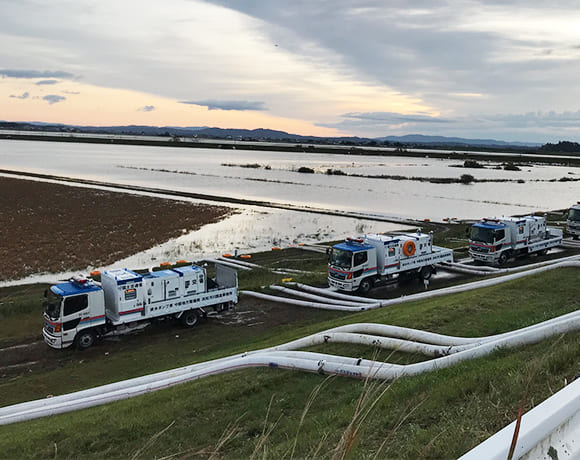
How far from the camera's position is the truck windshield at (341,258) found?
87.9 feet

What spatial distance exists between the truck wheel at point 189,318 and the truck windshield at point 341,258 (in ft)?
28.2

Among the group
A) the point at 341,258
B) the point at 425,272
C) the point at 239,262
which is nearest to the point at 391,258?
the point at 425,272

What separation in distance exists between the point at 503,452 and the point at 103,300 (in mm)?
20797

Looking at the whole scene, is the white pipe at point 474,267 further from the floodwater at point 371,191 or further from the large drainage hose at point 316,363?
the floodwater at point 371,191

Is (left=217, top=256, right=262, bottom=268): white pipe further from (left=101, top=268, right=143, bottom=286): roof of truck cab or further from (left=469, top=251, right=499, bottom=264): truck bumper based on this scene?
(left=469, top=251, right=499, bottom=264): truck bumper

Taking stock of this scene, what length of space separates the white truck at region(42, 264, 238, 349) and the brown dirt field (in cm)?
1654

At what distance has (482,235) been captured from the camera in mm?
32844

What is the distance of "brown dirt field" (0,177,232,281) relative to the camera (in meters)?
38.8

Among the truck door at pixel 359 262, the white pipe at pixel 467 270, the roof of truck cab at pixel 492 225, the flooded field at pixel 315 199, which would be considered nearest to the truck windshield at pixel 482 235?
the roof of truck cab at pixel 492 225

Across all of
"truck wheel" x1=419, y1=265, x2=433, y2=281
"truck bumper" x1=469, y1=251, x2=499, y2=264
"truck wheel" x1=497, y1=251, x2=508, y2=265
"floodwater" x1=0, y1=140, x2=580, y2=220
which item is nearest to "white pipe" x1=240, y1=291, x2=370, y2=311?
"truck wheel" x1=419, y1=265, x2=433, y2=281

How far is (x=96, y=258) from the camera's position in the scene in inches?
1549

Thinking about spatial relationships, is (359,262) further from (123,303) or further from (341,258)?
(123,303)

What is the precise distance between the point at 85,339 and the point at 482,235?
84.9 feet

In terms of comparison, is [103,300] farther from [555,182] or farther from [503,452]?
[555,182]
